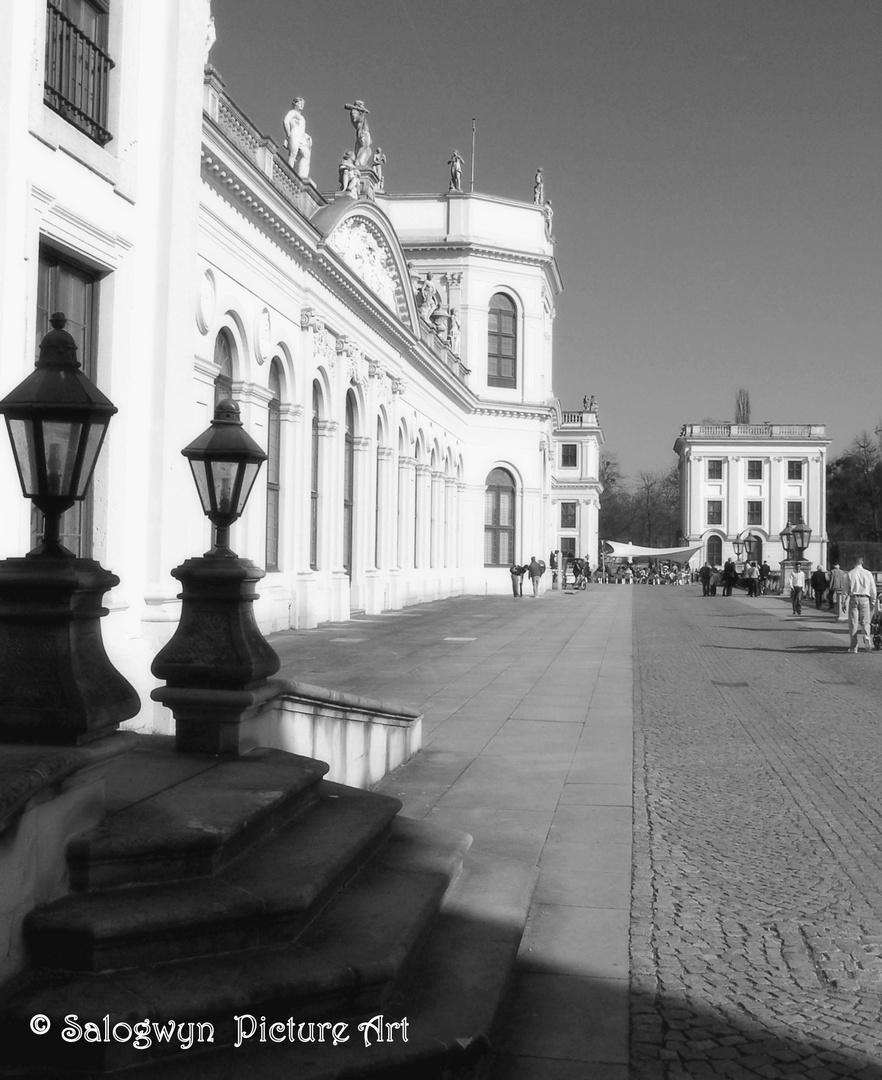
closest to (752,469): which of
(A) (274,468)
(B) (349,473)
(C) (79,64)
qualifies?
(B) (349,473)

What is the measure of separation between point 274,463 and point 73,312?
1148 cm

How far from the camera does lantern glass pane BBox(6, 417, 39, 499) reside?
3.91 metres

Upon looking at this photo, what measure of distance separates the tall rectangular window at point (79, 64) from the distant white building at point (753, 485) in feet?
286

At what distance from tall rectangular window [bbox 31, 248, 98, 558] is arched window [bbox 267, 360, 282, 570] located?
35.9 feet

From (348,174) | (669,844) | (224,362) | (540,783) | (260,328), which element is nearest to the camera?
(669,844)

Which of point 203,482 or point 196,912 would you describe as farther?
point 203,482

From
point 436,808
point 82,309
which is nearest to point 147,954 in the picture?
point 436,808

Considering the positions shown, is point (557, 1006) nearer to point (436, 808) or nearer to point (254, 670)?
point (254, 670)

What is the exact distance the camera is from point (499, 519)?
46250mm

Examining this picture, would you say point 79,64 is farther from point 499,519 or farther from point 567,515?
point 567,515

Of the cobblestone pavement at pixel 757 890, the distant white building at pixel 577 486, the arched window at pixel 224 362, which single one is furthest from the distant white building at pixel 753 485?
the cobblestone pavement at pixel 757 890

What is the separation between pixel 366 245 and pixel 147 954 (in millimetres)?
25184

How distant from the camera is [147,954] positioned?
3.79 metres

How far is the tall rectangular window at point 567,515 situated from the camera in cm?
8188
